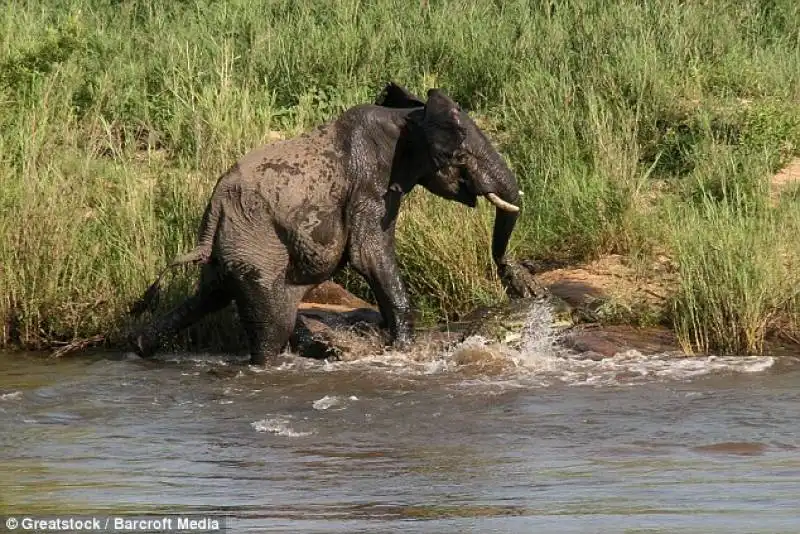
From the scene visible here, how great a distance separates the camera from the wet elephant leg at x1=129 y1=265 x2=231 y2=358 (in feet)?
31.3

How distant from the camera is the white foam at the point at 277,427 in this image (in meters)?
7.66

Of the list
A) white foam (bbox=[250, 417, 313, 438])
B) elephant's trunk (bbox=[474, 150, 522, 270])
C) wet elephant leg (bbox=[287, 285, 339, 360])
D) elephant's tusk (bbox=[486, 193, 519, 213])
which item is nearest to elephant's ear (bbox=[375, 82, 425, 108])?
elephant's trunk (bbox=[474, 150, 522, 270])

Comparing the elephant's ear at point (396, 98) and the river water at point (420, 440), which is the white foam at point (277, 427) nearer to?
the river water at point (420, 440)

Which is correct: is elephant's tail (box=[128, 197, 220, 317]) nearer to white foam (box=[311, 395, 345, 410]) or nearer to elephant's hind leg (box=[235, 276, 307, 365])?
elephant's hind leg (box=[235, 276, 307, 365])

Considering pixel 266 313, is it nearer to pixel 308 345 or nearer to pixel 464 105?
pixel 308 345

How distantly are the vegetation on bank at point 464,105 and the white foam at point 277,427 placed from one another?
244cm

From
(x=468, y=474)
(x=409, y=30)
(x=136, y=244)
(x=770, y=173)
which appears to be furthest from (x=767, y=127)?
(x=468, y=474)

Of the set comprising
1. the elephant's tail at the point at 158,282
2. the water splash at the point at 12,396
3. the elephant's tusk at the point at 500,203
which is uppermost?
the elephant's tusk at the point at 500,203

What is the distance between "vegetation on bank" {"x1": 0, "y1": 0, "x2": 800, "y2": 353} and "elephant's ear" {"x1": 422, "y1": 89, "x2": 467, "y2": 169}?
3.57 feet

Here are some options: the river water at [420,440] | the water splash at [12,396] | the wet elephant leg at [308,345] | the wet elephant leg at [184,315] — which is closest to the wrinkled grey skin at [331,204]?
the wet elephant leg at [184,315]

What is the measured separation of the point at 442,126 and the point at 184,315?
6.21 feet

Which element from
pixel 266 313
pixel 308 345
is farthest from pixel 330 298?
pixel 266 313

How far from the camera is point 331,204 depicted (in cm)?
926

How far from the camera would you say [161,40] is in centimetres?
1377
